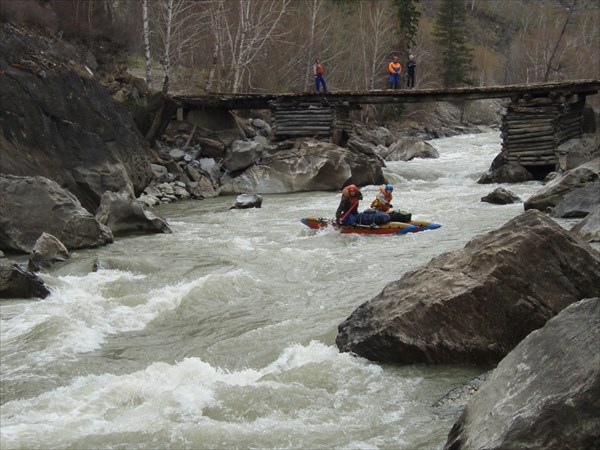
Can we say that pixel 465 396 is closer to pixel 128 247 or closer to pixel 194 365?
pixel 194 365

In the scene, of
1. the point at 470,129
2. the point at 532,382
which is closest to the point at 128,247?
the point at 532,382

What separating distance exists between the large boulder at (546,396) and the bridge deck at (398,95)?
17908 mm

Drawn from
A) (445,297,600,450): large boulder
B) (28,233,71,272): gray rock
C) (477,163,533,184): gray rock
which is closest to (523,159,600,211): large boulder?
(477,163,533,184): gray rock

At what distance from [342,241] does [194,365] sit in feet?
21.3

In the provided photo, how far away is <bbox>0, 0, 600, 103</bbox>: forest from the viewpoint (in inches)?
1019

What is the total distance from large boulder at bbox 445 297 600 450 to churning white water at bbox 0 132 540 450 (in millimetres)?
706

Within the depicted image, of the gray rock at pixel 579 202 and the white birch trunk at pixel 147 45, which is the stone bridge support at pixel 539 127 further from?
the white birch trunk at pixel 147 45

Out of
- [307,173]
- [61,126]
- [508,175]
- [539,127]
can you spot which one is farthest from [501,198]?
[61,126]

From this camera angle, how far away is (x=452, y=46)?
5106 cm

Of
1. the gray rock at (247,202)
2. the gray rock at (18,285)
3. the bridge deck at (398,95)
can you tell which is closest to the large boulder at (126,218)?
the gray rock at (247,202)

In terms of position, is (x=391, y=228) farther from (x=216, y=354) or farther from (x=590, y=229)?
(x=216, y=354)

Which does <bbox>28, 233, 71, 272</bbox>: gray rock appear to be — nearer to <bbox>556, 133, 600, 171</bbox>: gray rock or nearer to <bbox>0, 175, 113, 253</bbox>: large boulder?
<bbox>0, 175, 113, 253</bbox>: large boulder

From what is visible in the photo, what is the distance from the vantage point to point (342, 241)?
498 inches

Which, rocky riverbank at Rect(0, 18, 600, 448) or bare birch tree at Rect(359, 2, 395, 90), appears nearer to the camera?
rocky riverbank at Rect(0, 18, 600, 448)
